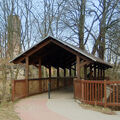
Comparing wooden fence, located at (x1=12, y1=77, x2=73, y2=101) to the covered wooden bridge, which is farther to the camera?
wooden fence, located at (x1=12, y1=77, x2=73, y2=101)

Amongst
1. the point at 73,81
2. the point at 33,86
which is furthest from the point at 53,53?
the point at 73,81

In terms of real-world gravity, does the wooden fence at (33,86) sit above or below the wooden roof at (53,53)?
below

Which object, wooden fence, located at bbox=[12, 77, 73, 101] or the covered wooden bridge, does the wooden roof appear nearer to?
the covered wooden bridge

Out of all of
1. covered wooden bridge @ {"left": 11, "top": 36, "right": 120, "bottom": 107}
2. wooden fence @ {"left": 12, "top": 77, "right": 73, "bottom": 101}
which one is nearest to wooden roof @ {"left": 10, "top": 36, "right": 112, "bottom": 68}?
covered wooden bridge @ {"left": 11, "top": 36, "right": 120, "bottom": 107}

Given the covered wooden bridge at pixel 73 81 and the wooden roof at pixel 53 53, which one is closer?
the covered wooden bridge at pixel 73 81

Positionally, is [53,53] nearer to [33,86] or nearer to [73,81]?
[33,86]

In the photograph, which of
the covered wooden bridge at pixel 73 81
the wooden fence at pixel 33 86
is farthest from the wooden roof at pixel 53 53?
the wooden fence at pixel 33 86

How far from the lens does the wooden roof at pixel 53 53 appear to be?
10545 mm

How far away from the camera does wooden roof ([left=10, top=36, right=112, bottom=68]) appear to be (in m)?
10.5

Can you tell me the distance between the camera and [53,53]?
611 inches

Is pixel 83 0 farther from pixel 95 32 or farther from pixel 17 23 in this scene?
pixel 17 23

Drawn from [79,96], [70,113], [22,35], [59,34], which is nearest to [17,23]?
[22,35]

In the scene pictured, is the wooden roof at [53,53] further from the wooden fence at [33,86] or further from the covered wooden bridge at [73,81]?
the wooden fence at [33,86]

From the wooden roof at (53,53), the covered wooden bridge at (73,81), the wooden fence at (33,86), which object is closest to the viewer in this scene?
the covered wooden bridge at (73,81)
